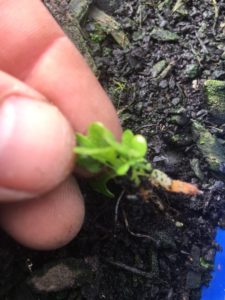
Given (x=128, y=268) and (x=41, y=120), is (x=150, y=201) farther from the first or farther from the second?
(x=41, y=120)

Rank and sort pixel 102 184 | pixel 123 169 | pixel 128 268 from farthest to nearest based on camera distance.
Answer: pixel 128 268 < pixel 102 184 < pixel 123 169

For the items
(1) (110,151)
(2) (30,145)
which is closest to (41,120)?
(2) (30,145)

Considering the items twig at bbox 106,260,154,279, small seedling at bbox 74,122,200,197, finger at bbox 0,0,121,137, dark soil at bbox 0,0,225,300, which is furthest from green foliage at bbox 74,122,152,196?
twig at bbox 106,260,154,279

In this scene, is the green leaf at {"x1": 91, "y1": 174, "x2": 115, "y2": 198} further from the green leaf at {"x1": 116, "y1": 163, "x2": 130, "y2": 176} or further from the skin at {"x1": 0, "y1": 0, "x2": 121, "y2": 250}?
the green leaf at {"x1": 116, "y1": 163, "x2": 130, "y2": 176}

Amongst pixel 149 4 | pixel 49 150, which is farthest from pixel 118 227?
pixel 149 4

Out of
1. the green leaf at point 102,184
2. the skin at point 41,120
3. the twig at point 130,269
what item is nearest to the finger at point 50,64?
the skin at point 41,120

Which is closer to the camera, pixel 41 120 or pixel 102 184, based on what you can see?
pixel 41 120
